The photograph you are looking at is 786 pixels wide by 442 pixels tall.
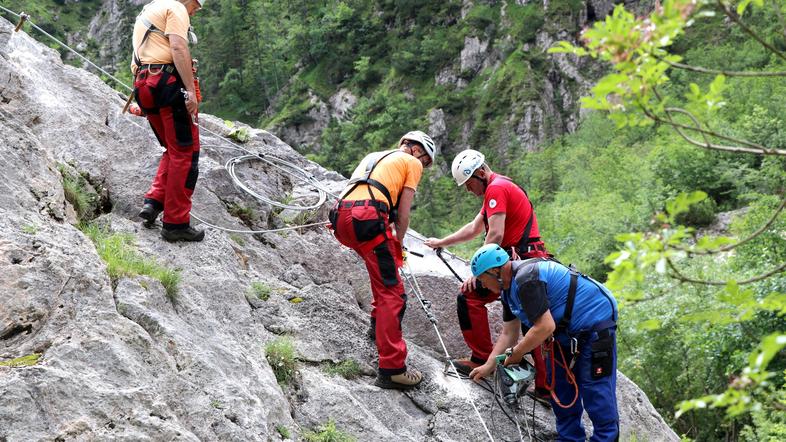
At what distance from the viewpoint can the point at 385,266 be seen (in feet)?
21.3

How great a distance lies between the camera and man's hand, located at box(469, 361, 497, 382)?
22.3ft

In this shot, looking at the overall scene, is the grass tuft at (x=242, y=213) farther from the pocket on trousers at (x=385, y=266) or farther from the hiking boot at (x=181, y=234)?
the pocket on trousers at (x=385, y=266)

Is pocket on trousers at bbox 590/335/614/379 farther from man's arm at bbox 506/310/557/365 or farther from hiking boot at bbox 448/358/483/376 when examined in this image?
hiking boot at bbox 448/358/483/376

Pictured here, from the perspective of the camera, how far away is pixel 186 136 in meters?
6.46

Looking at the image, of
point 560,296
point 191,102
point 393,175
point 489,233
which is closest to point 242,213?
point 191,102

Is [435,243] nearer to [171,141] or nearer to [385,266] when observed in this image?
[385,266]

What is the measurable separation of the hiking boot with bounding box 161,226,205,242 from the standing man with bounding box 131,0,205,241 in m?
0.16

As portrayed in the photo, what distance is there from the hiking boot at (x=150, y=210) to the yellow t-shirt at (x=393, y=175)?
1.80 meters

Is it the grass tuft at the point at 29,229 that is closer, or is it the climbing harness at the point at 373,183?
the grass tuft at the point at 29,229

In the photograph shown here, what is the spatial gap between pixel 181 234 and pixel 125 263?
1.17 meters

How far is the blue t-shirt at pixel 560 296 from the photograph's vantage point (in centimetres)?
618

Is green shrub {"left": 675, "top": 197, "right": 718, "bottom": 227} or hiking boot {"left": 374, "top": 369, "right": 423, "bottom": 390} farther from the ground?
hiking boot {"left": 374, "top": 369, "right": 423, "bottom": 390}

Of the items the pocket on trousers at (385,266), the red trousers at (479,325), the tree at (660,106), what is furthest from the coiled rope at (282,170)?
the tree at (660,106)

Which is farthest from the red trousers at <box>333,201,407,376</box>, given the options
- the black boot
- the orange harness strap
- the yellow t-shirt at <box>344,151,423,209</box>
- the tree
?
the tree
